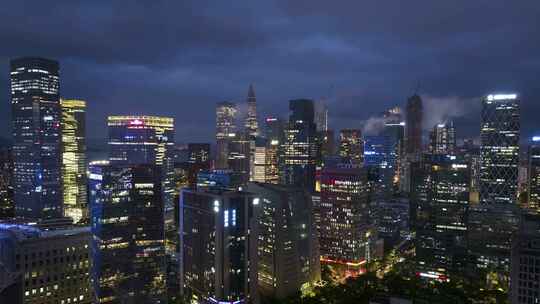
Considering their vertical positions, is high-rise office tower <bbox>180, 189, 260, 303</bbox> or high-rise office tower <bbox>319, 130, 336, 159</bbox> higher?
high-rise office tower <bbox>319, 130, 336, 159</bbox>

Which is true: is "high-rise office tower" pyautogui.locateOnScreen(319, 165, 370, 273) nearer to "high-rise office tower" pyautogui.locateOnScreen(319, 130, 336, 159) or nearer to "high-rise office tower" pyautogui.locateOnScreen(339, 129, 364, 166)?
"high-rise office tower" pyautogui.locateOnScreen(319, 130, 336, 159)

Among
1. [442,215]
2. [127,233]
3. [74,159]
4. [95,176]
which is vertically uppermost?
[74,159]

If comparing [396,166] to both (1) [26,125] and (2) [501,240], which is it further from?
(1) [26,125]

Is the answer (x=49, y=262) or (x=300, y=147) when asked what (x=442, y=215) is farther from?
Result: (x=49, y=262)

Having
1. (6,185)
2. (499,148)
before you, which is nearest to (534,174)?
Result: (499,148)

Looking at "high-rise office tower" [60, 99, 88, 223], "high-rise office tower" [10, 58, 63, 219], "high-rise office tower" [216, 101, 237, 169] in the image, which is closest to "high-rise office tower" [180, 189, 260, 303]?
"high-rise office tower" [10, 58, 63, 219]

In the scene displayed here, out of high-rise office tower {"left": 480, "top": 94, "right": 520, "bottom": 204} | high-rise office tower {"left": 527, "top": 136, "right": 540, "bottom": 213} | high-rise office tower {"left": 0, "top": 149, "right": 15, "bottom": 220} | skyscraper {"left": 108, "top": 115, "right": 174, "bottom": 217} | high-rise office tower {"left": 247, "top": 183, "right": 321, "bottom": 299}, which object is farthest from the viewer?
skyscraper {"left": 108, "top": 115, "right": 174, "bottom": 217}
